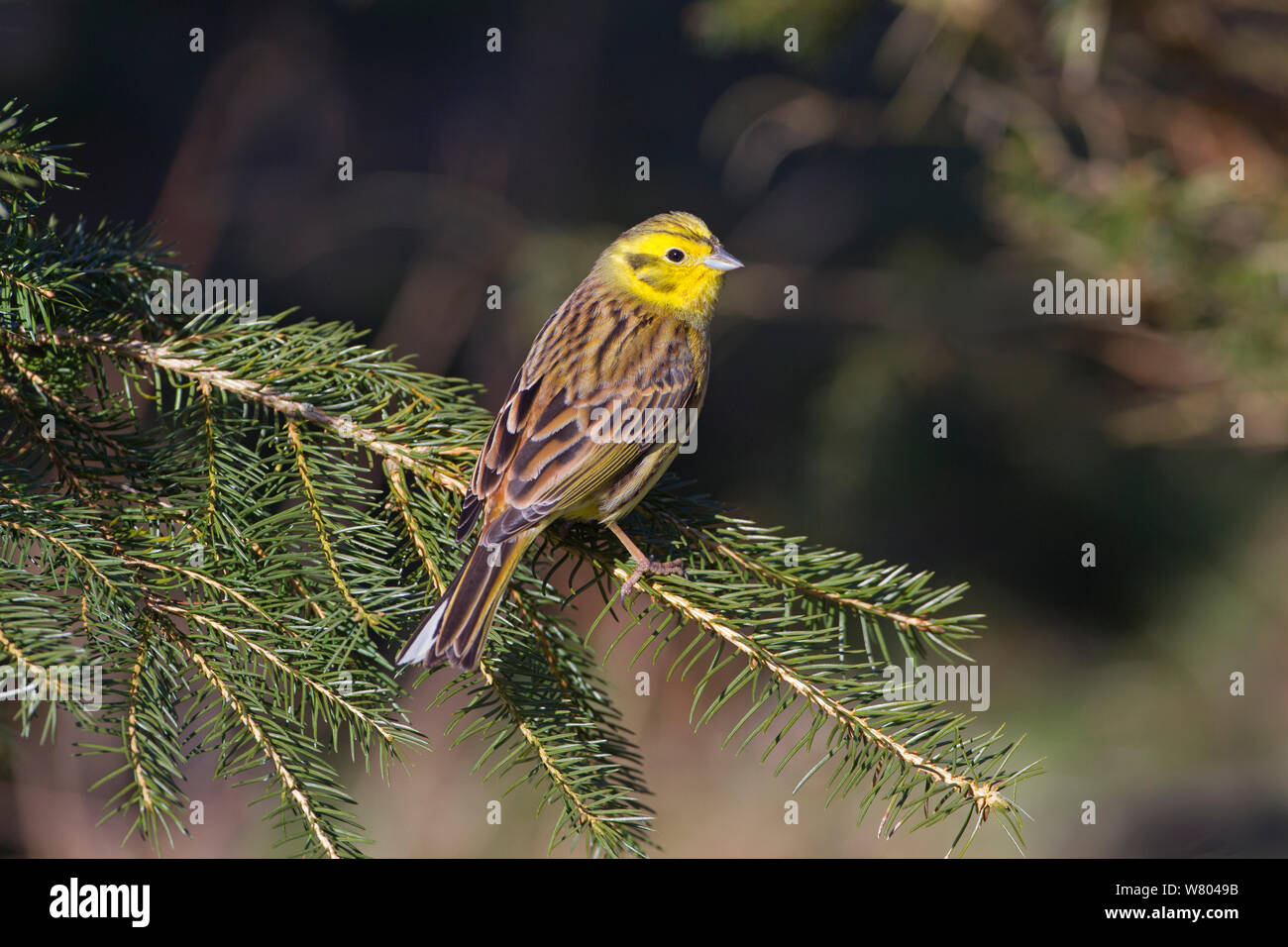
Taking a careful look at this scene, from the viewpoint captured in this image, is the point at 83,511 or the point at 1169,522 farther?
the point at 1169,522

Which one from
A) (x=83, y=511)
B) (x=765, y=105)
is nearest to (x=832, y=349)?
(x=765, y=105)

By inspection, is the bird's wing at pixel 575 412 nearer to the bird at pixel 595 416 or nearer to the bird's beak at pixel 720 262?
the bird at pixel 595 416

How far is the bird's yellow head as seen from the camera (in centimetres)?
380

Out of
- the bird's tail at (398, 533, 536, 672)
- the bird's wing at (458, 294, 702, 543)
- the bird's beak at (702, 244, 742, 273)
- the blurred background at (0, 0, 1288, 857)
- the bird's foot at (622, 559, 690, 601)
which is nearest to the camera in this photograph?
the bird's tail at (398, 533, 536, 672)

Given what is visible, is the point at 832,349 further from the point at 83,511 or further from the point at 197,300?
the point at 83,511

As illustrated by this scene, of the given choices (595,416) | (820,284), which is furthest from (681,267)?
(820,284)

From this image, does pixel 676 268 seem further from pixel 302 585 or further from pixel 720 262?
pixel 302 585

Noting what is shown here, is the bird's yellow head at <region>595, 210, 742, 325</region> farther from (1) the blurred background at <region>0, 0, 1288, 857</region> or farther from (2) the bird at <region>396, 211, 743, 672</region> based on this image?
(1) the blurred background at <region>0, 0, 1288, 857</region>

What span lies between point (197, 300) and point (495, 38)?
505 cm

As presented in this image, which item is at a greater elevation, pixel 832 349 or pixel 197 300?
pixel 832 349

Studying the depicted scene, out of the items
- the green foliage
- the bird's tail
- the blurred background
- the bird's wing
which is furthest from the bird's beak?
the bird's tail

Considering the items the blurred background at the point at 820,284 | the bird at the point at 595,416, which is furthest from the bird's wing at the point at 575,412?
the blurred background at the point at 820,284

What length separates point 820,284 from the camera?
6.60 m

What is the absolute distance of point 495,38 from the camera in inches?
292
